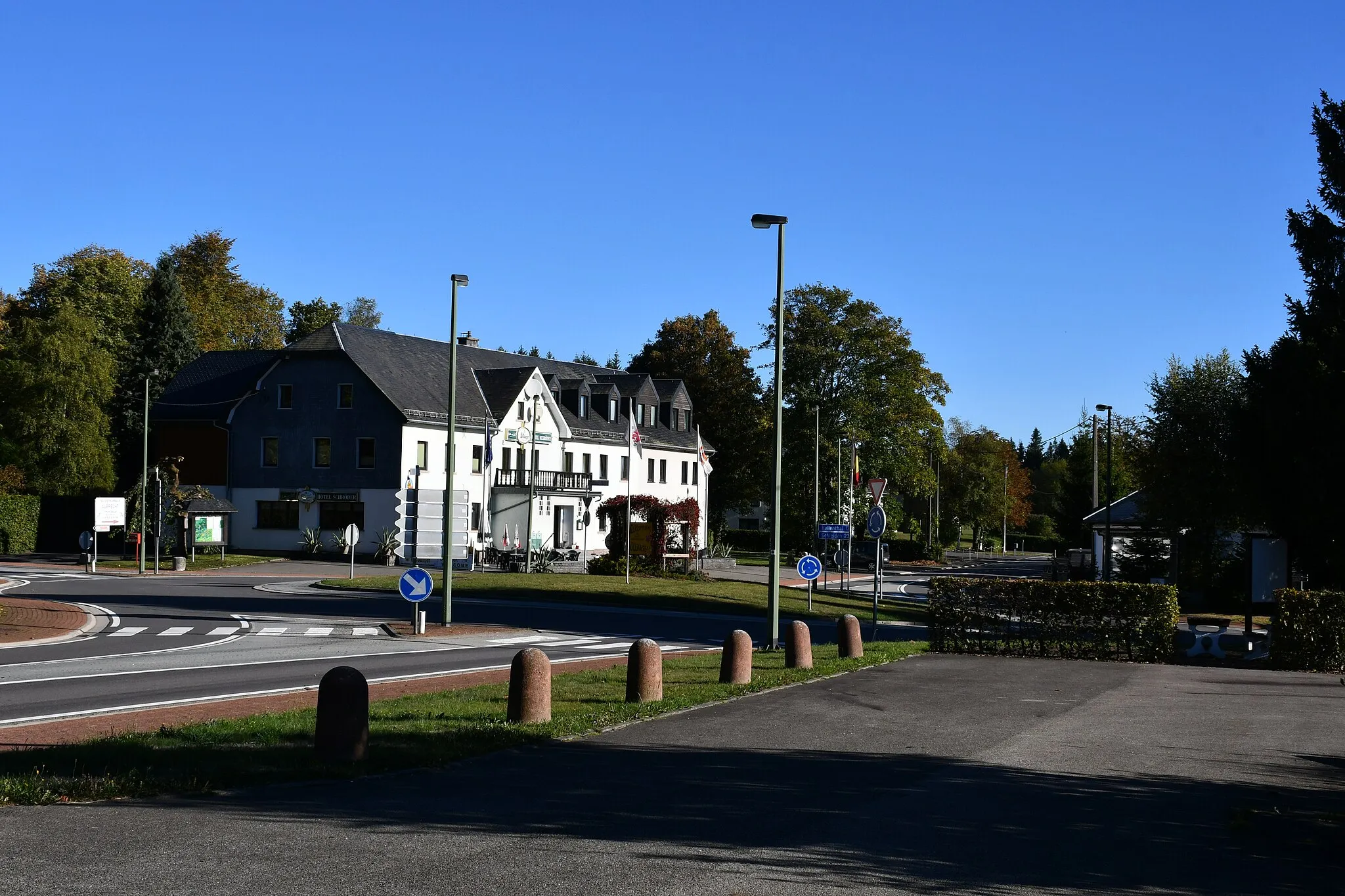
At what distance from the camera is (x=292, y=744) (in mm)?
11562

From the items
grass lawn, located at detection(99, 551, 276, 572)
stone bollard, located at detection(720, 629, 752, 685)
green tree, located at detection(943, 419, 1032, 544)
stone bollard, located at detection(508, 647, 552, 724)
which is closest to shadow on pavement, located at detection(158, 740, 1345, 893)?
stone bollard, located at detection(508, 647, 552, 724)

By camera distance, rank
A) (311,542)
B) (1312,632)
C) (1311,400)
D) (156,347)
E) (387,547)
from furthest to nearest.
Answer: (156,347) → (311,542) → (387,547) → (1311,400) → (1312,632)

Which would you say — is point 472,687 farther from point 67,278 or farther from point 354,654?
point 67,278

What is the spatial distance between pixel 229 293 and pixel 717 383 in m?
32.2

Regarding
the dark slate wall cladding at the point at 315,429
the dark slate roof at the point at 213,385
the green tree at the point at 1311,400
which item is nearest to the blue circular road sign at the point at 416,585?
the green tree at the point at 1311,400

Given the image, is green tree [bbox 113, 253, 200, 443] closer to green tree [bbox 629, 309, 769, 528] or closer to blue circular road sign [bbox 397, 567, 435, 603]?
green tree [bbox 629, 309, 769, 528]

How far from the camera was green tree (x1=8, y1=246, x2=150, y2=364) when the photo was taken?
78.6m

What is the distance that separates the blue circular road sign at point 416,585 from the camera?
945 inches

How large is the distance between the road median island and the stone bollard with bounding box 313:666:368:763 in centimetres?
1547

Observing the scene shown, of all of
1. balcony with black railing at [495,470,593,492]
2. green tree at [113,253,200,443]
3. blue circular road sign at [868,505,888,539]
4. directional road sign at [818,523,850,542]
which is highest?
green tree at [113,253,200,443]

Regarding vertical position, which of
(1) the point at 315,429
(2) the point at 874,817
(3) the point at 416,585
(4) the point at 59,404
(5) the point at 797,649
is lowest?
(2) the point at 874,817

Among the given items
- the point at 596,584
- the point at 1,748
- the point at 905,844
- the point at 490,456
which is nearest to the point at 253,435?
the point at 490,456

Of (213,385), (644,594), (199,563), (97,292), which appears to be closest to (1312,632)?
(644,594)

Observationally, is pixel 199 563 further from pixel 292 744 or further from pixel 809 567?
pixel 292 744
